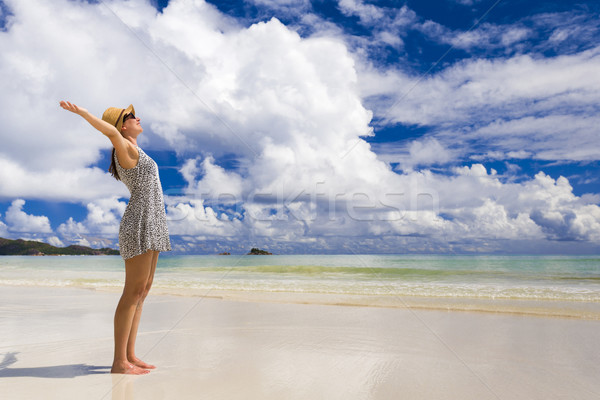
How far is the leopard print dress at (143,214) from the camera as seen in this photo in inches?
113

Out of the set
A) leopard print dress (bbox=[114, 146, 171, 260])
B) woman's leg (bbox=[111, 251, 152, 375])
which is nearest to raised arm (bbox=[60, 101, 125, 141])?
leopard print dress (bbox=[114, 146, 171, 260])

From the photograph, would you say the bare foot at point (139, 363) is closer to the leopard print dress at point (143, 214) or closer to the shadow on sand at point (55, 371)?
the shadow on sand at point (55, 371)

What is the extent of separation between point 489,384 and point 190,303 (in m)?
5.30

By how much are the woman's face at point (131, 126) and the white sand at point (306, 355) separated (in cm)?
184

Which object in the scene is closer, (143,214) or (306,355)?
(143,214)

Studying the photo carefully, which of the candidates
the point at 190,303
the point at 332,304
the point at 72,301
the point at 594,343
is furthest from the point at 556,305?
the point at 72,301

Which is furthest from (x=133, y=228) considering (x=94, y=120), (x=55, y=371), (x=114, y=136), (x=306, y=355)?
(x=306, y=355)

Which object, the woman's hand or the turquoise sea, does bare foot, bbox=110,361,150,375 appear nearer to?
the woman's hand

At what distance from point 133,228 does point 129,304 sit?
576 millimetres

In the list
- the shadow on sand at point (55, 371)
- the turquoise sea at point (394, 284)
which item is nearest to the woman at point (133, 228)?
the shadow on sand at point (55, 371)

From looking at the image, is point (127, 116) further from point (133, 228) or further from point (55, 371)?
point (55, 371)

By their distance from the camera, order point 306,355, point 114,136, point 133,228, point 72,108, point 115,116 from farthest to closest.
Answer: point 306,355
point 115,116
point 133,228
point 114,136
point 72,108

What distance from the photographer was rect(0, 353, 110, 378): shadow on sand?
9.78 feet

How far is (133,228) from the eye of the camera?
289 cm
